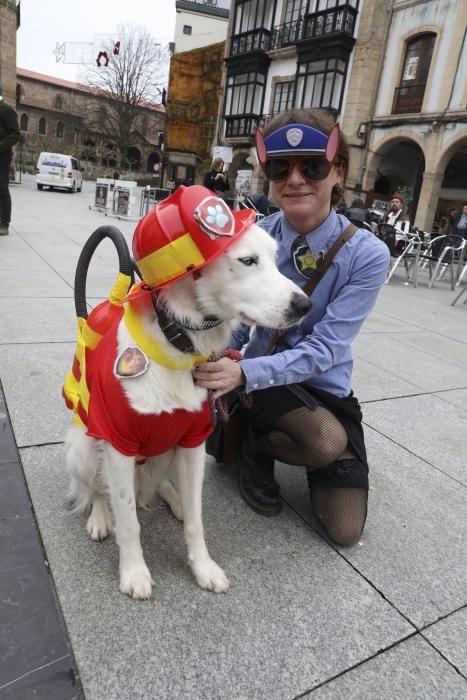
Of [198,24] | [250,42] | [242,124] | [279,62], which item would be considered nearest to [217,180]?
[279,62]

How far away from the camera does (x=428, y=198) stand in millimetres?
17766

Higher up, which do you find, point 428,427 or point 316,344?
point 316,344

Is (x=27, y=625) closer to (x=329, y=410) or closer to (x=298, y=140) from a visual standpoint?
(x=329, y=410)

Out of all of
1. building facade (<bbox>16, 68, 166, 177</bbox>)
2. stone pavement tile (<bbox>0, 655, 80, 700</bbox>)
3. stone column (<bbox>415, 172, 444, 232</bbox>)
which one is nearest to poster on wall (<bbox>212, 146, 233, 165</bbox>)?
stone column (<bbox>415, 172, 444, 232</bbox>)

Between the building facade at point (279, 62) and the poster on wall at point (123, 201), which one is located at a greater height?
the building facade at point (279, 62)

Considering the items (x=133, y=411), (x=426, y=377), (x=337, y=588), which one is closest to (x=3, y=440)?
(x=133, y=411)

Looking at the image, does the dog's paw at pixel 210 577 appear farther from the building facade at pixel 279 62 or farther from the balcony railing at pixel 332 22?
the balcony railing at pixel 332 22

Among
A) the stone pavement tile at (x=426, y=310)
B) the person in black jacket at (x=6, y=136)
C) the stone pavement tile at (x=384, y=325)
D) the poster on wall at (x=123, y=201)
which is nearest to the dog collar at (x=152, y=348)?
the stone pavement tile at (x=384, y=325)

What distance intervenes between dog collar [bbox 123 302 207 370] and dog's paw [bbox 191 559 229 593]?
0.72 meters

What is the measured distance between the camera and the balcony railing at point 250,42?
24.2 metres

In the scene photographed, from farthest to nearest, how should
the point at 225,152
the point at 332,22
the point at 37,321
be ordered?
the point at 225,152 → the point at 332,22 → the point at 37,321

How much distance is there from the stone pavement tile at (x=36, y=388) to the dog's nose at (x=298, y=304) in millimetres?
1563

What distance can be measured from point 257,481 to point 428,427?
159 cm

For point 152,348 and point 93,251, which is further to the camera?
point 93,251
